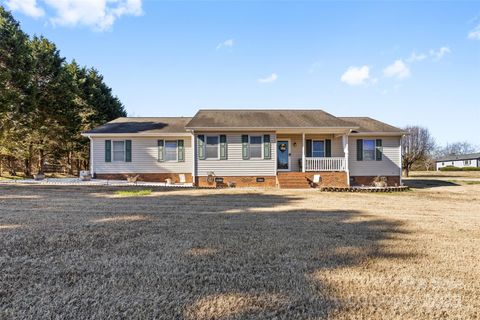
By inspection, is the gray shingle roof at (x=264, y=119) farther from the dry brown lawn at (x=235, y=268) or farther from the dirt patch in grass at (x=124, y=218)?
the dry brown lawn at (x=235, y=268)

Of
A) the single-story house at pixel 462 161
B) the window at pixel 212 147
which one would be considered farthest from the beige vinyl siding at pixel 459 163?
the window at pixel 212 147

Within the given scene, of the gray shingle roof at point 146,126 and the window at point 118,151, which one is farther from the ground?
the gray shingle roof at point 146,126

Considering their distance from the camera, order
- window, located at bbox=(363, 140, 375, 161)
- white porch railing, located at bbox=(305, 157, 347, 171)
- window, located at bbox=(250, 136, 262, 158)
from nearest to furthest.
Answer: window, located at bbox=(250, 136, 262, 158) → white porch railing, located at bbox=(305, 157, 347, 171) → window, located at bbox=(363, 140, 375, 161)

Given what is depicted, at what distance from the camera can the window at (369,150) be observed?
648 inches

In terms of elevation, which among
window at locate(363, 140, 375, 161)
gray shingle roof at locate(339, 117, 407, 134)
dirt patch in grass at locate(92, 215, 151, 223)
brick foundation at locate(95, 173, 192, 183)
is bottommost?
dirt patch in grass at locate(92, 215, 151, 223)

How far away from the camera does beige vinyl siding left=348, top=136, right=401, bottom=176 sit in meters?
16.3

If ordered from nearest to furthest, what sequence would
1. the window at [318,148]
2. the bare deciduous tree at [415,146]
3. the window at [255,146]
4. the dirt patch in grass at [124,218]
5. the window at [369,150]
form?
the dirt patch in grass at [124,218] → the window at [255,146] → the window at [369,150] → the window at [318,148] → the bare deciduous tree at [415,146]

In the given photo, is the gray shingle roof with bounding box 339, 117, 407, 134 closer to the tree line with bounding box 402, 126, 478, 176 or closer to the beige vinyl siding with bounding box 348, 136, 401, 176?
the beige vinyl siding with bounding box 348, 136, 401, 176

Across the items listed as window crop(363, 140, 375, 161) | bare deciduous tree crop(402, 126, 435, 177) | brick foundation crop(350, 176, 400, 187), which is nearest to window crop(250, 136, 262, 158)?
brick foundation crop(350, 176, 400, 187)

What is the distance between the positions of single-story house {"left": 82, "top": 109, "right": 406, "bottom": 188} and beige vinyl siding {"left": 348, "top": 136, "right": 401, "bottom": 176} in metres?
0.05

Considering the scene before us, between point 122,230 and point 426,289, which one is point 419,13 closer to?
point 426,289

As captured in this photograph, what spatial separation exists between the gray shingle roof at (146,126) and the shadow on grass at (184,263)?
434 inches

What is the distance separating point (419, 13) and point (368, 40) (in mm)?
3076

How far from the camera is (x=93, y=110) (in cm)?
2459
